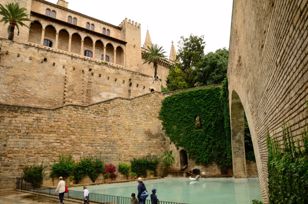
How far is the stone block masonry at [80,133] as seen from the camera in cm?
1827

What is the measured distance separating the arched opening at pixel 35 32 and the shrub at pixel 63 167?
23.1 metres

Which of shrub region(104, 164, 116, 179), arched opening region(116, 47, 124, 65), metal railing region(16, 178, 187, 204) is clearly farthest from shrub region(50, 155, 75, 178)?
arched opening region(116, 47, 124, 65)

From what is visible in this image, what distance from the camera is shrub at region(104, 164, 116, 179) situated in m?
22.3

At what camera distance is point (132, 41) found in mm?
46188

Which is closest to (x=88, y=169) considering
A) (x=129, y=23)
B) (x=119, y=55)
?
(x=119, y=55)

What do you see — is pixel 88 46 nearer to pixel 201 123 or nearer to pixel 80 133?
pixel 80 133

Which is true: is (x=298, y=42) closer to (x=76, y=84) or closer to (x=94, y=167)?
(x=94, y=167)

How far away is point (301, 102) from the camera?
4172mm

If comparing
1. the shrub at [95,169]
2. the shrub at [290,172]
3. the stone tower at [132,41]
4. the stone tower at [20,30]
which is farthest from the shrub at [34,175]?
the stone tower at [132,41]

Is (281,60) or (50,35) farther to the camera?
(50,35)

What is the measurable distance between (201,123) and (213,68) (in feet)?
36.3

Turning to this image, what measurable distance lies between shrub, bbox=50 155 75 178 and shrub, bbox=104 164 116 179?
307 centimetres

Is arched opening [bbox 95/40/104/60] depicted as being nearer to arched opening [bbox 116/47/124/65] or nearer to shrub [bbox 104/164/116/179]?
arched opening [bbox 116/47/124/65]

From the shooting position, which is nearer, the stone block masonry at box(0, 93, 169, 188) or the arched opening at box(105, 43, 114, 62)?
the stone block masonry at box(0, 93, 169, 188)
